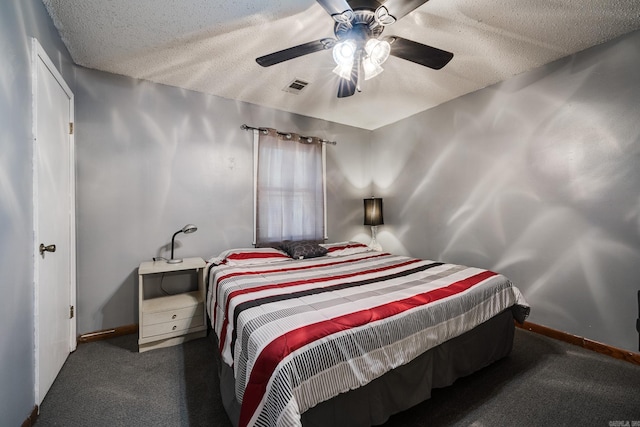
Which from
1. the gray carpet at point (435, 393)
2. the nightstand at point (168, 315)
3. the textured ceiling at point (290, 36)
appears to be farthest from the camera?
the nightstand at point (168, 315)

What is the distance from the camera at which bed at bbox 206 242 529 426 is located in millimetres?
996

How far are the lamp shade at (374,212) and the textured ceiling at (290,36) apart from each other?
5.18 feet

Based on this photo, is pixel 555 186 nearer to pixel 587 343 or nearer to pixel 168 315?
Answer: pixel 587 343

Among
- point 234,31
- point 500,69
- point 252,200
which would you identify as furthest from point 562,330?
point 234,31

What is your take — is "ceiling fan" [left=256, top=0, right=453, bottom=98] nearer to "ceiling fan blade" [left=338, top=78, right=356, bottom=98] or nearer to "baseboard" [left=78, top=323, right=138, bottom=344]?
"ceiling fan blade" [left=338, top=78, right=356, bottom=98]

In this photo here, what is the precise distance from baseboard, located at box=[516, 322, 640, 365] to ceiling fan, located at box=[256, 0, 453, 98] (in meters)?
2.50

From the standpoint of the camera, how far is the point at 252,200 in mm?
3014

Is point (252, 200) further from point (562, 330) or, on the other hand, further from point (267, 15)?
point (562, 330)

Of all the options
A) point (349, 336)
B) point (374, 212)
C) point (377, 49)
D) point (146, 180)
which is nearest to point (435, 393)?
point (349, 336)

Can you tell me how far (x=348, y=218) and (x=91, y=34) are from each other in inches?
127

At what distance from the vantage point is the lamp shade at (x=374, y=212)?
376 cm

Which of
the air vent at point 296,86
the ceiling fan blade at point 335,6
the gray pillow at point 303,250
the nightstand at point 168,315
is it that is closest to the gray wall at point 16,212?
the nightstand at point 168,315

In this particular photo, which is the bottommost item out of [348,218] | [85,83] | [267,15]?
[348,218]

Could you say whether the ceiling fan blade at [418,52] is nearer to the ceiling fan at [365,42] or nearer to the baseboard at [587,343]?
the ceiling fan at [365,42]
